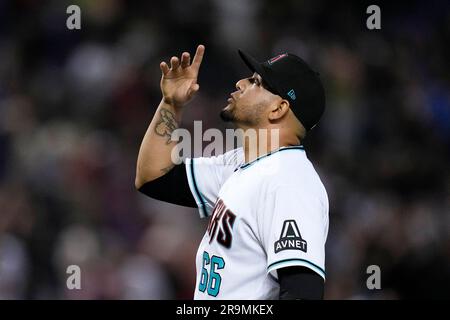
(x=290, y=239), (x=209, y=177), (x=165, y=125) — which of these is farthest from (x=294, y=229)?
(x=165, y=125)

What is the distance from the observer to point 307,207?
112 inches

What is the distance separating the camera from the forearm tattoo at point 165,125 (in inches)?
138

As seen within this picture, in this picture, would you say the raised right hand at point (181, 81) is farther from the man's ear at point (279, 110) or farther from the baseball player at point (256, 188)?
the man's ear at point (279, 110)

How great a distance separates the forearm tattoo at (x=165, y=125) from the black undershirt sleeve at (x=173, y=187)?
13cm

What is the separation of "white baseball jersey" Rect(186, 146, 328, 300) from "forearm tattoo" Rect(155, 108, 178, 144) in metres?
0.41

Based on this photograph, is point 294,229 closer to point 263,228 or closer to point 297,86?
point 263,228

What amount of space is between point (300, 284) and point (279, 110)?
735mm

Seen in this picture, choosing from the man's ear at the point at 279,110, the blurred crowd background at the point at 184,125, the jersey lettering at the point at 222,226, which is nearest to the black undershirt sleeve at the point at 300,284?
the jersey lettering at the point at 222,226

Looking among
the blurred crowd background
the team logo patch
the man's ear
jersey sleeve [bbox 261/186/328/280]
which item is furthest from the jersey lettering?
the blurred crowd background

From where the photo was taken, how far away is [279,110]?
321cm

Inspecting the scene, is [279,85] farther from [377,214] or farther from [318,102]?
[377,214]

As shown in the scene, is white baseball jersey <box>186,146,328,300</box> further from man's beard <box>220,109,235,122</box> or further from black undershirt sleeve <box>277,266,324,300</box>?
man's beard <box>220,109,235,122</box>

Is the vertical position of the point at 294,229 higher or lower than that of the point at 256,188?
lower

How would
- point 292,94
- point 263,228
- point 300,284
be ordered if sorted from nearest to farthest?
point 300,284, point 263,228, point 292,94
